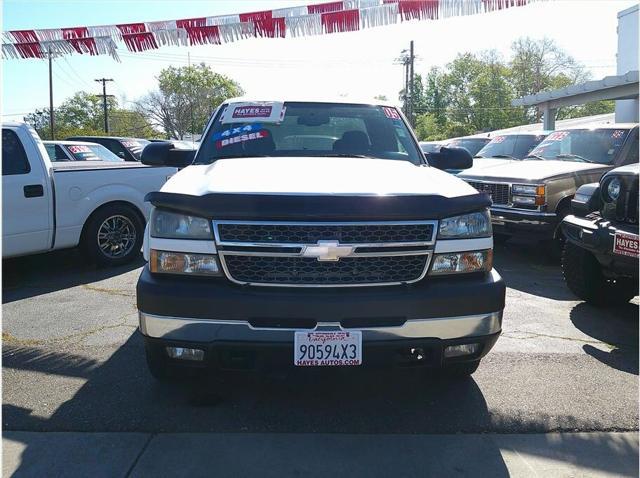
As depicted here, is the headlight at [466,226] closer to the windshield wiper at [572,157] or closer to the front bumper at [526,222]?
the front bumper at [526,222]

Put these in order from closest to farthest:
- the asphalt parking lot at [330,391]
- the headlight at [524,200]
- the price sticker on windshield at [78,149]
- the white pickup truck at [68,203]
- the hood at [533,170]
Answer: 1. the asphalt parking lot at [330,391]
2. the white pickup truck at [68,203]
3. the headlight at [524,200]
4. the hood at [533,170]
5. the price sticker on windshield at [78,149]

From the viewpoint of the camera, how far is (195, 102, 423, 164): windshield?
13.5ft

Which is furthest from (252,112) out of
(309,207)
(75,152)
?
(75,152)

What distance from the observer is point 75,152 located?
10133 millimetres

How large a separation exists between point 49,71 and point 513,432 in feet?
184

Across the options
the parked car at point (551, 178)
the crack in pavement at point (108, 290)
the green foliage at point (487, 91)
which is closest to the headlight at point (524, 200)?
the parked car at point (551, 178)

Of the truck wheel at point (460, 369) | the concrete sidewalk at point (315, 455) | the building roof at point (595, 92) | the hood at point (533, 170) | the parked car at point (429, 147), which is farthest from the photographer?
the building roof at point (595, 92)

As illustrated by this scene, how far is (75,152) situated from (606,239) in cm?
895

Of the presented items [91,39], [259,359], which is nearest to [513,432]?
[259,359]

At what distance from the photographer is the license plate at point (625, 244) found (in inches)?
153

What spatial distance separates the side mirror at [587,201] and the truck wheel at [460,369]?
2030 millimetres

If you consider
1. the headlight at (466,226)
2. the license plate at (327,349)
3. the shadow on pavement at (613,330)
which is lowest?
the shadow on pavement at (613,330)

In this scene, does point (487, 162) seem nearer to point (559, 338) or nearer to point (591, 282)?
point (591, 282)

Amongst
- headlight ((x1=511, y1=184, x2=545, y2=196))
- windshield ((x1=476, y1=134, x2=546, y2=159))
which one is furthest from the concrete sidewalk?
windshield ((x1=476, y1=134, x2=546, y2=159))
